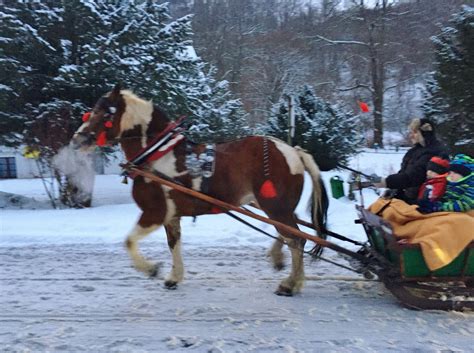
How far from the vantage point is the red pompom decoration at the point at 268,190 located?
4.49 m

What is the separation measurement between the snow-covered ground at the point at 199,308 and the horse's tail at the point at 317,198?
529 millimetres

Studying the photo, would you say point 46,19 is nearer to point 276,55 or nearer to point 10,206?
point 10,206

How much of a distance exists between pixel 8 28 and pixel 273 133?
7.60 meters

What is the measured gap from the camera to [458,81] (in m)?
10.2

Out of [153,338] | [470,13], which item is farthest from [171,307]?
[470,13]

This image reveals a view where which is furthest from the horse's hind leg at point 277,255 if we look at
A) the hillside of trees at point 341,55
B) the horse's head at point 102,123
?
the hillside of trees at point 341,55

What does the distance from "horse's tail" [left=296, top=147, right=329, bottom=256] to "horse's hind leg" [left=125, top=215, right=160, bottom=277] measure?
5.31ft

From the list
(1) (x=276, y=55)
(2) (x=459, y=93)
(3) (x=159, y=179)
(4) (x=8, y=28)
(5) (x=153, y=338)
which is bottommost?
(5) (x=153, y=338)

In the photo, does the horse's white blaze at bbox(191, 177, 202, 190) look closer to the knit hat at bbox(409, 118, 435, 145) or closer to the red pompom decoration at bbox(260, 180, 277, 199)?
the red pompom decoration at bbox(260, 180, 277, 199)

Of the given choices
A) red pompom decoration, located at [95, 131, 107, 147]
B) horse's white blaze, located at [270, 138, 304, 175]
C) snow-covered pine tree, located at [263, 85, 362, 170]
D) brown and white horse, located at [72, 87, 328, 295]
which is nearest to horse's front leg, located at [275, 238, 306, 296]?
brown and white horse, located at [72, 87, 328, 295]

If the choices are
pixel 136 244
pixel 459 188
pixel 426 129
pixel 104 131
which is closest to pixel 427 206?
pixel 459 188

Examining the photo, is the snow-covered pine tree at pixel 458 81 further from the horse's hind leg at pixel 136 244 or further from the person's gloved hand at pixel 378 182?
the horse's hind leg at pixel 136 244

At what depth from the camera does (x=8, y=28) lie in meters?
9.42

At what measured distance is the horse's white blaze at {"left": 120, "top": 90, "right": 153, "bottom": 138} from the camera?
14.8ft
